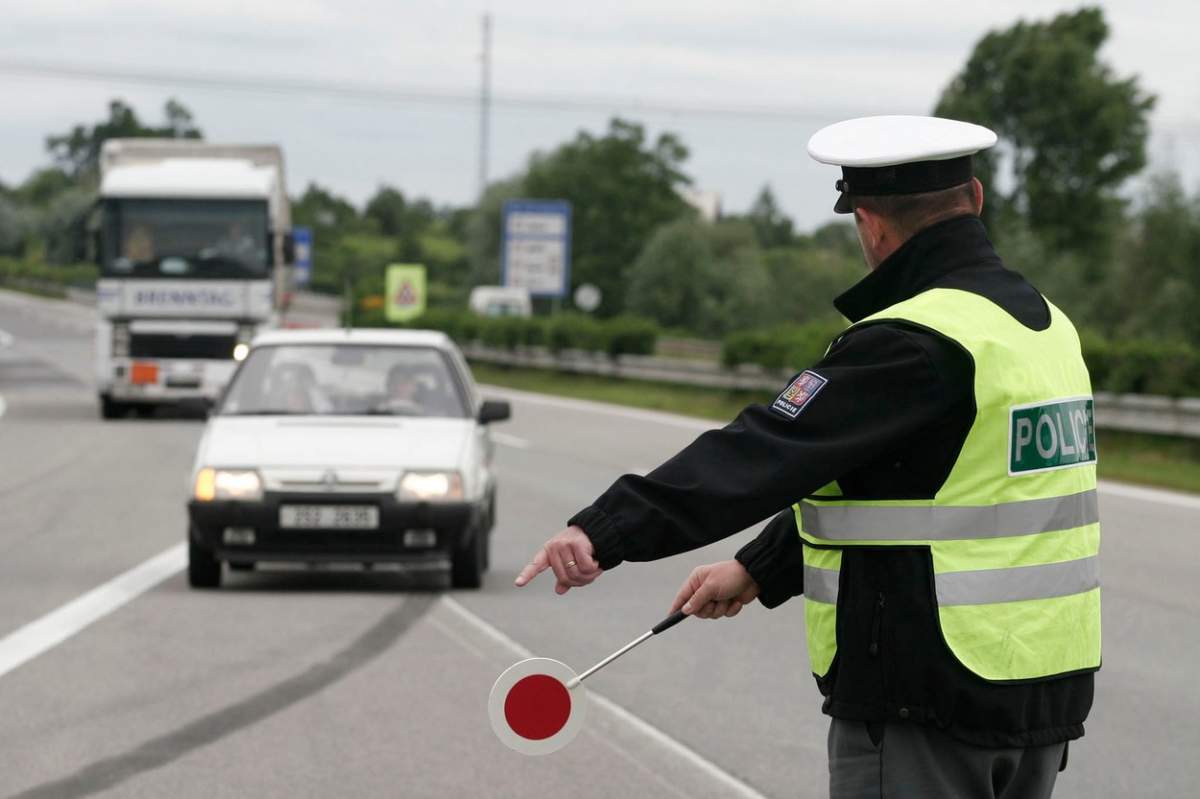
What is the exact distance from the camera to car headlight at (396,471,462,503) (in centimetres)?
1150

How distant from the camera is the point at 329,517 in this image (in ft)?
37.5

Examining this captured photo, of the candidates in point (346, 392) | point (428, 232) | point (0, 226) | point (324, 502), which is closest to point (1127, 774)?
point (324, 502)

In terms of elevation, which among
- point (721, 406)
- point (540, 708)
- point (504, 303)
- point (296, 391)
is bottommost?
point (504, 303)

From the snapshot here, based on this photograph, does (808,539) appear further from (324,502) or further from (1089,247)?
(1089,247)

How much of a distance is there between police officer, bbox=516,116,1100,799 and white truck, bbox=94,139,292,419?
989 inches

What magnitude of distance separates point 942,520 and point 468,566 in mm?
8645

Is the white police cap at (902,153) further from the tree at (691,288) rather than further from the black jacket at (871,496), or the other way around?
the tree at (691,288)

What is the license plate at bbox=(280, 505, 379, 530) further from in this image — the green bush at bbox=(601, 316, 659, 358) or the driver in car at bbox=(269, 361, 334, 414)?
the green bush at bbox=(601, 316, 659, 358)

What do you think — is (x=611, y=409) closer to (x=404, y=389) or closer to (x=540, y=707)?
(x=404, y=389)

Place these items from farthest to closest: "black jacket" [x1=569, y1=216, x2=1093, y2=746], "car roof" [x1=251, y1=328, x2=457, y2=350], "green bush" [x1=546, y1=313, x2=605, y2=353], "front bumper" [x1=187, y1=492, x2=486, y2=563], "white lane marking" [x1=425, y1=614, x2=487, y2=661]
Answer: "green bush" [x1=546, y1=313, x2=605, y2=353] < "car roof" [x1=251, y1=328, x2=457, y2=350] < "front bumper" [x1=187, y1=492, x2=486, y2=563] < "white lane marking" [x1=425, y1=614, x2=487, y2=661] < "black jacket" [x1=569, y1=216, x2=1093, y2=746]

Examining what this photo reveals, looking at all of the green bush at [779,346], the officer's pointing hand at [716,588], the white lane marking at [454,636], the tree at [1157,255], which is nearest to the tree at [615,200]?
the tree at [1157,255]

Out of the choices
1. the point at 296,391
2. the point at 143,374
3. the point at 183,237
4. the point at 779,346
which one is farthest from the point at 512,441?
the point at 296,391

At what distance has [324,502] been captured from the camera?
37.5ft

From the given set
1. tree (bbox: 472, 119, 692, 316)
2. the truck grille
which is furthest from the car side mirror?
tree (bbox: 472, 119, 692, 316)
